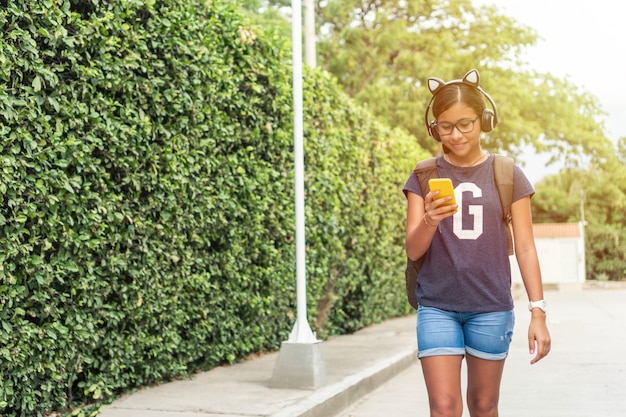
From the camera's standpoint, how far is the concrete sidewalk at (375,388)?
6.80m

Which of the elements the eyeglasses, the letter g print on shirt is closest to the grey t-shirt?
the letter g print on shirt

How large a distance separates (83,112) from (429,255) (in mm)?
3001

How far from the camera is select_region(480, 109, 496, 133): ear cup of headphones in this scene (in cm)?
424

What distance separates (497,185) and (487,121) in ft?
1.06

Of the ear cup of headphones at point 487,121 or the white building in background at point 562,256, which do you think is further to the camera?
the white building in background at point 562,256

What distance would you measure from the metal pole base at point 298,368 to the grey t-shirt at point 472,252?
146 inches

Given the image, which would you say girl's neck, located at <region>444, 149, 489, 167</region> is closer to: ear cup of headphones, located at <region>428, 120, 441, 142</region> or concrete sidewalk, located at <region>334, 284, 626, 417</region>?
ear cup of headphones, located at <region>428, 120, 441, 142</region>

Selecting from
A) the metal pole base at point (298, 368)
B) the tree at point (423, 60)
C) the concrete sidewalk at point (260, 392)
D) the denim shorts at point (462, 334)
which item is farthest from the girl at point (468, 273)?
the tree at point (423, 60)

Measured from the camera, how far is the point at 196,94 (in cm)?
786

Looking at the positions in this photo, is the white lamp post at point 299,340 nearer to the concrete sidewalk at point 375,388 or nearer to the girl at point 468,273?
the concrete sidewalk at point 375,388

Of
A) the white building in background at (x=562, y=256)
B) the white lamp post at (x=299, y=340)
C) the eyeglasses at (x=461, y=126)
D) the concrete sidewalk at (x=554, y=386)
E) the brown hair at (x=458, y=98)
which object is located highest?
the brown hair at (x=458, y=98)

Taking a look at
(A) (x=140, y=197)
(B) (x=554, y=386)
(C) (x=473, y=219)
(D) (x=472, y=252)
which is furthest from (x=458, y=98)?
(B) (x=554, y=386)

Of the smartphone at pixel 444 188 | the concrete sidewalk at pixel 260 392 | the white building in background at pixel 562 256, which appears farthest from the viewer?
the white building in background at pixel 562 256

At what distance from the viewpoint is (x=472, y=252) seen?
4.10 m
